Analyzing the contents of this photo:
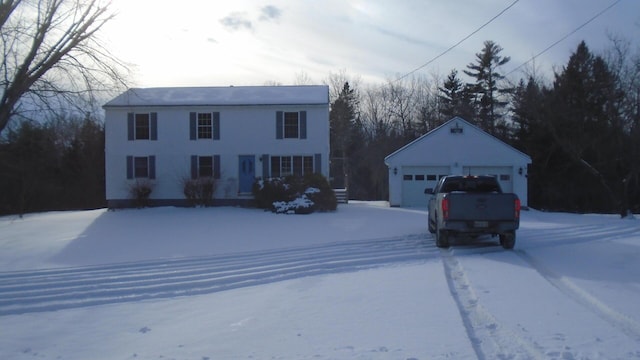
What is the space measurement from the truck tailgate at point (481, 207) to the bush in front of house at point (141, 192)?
19.5m

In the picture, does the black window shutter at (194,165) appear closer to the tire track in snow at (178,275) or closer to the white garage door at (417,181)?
the white garage door at (417,181)

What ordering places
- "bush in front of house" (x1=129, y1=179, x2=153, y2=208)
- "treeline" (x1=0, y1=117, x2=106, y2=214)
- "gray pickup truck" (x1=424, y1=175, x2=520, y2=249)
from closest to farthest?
"gray pickup truck" (x1=424, y1=175, x2=520, y2=249)
"bush in front of house" (x1=129, y1=179, x2=153, y2=208)
"treeline" (x1=0, y1=117, x2=106, y2=214)

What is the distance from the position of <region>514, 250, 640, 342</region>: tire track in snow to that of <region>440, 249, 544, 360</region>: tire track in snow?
1.35 meters

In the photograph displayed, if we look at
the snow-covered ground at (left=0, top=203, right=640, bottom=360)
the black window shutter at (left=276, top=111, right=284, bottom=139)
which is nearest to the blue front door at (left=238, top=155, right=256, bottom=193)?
the black window shutter at (left=276, top=111, right=284, bottom=139)

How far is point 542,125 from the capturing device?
4019 cm

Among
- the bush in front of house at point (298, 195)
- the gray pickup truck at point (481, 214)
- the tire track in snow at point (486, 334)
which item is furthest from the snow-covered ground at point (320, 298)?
the bush in front of house at point (298, 195)

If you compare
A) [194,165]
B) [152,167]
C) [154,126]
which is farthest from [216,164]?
[154,126]

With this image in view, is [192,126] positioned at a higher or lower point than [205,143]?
higher

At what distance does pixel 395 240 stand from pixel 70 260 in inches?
324

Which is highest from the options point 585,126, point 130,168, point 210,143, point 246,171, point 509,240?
point 585,126

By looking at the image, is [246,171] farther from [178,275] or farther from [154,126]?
[178,275]

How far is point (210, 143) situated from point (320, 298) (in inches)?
876

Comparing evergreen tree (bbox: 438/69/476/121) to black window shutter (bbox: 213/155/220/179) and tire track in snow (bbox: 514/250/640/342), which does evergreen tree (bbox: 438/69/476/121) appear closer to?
black window shutter (bbox: 213/155/220/179)

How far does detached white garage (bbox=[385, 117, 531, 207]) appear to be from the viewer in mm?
29953
